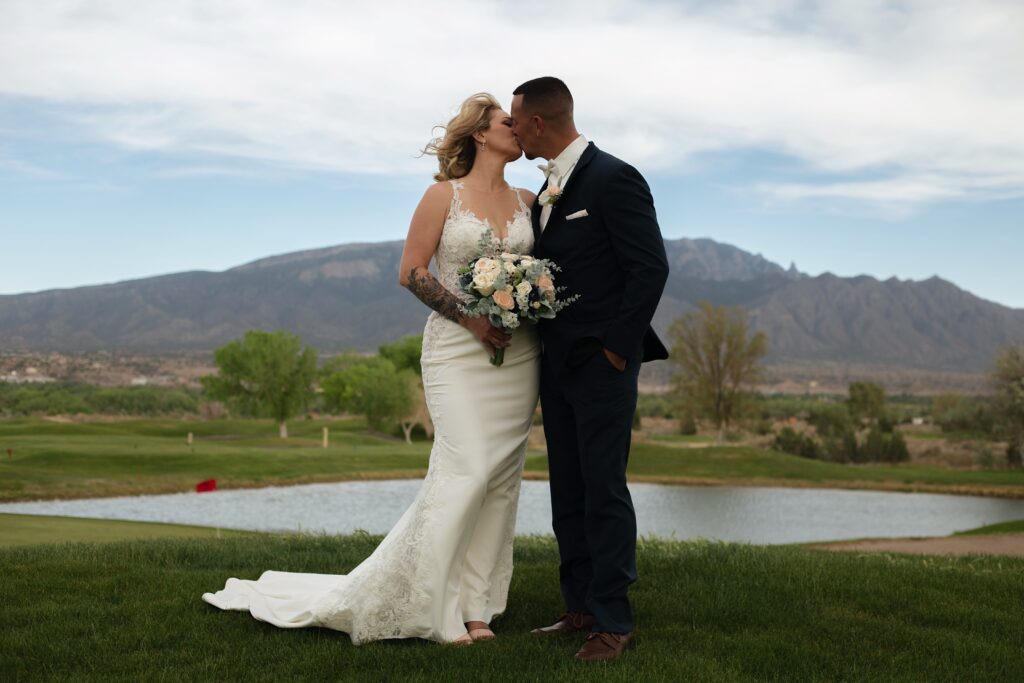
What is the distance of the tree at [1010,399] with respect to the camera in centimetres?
3916

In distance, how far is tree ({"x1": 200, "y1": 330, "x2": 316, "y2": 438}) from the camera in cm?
5416

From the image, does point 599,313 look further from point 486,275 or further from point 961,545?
point 961,545

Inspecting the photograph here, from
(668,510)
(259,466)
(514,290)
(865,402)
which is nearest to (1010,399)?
(668,510)

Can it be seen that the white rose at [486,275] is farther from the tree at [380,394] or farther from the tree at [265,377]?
the tree at [265,377]

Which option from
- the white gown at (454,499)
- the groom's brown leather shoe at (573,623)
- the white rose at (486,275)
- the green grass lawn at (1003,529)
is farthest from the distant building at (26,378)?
the white rose at (486,275)

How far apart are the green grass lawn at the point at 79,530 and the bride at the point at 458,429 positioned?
246 inches

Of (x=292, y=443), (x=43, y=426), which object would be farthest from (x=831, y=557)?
(x=292, y=443)

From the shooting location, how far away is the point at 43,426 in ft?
116

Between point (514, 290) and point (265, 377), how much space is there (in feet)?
168

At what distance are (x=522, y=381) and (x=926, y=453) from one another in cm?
4891

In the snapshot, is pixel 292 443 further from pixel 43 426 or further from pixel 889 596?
pixel 889 596

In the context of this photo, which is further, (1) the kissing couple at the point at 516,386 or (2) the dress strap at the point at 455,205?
(2) the dress strap at the point at 455,205

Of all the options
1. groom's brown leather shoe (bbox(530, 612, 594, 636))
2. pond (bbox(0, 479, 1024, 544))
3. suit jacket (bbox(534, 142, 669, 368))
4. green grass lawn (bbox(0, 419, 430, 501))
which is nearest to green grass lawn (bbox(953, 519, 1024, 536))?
pond (bbox(0, 479, 1024, 544))

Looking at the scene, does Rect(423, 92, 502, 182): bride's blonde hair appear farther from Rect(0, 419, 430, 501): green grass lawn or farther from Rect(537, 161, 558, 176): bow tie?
Rect(0, 419, 430, 501): green grass lawn
